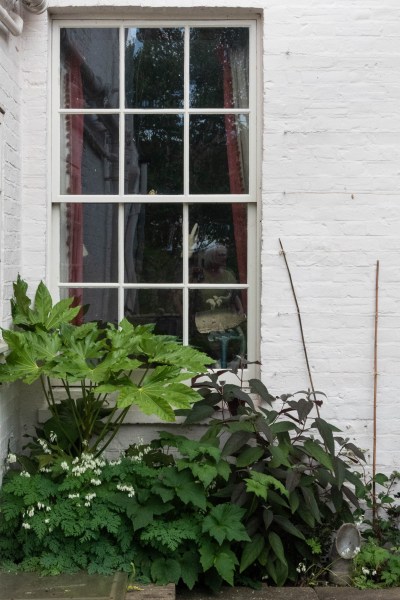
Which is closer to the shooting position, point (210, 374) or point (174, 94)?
point (210, 374)

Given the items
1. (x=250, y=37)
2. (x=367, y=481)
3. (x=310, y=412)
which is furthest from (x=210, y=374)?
(x=250, y=37)

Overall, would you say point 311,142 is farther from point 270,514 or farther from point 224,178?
point 270,514

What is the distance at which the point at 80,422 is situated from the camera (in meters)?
5.09

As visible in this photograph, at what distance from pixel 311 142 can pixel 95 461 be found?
2297 millimetres

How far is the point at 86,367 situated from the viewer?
4684 mm

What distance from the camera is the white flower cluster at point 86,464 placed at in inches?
187

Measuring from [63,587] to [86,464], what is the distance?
0.67 meters

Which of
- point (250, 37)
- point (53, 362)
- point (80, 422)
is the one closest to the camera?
point (53, 362)

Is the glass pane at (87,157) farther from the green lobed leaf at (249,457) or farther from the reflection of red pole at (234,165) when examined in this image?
the green lobed leaf at (249,457)

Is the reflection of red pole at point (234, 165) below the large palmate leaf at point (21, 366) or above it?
above

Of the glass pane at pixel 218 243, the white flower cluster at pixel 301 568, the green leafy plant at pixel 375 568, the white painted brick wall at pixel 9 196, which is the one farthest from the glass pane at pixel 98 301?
the green leafy plant at pixel 375 568

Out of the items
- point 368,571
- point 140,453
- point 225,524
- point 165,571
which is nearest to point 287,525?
point 225,524

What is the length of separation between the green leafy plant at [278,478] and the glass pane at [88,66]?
193cm

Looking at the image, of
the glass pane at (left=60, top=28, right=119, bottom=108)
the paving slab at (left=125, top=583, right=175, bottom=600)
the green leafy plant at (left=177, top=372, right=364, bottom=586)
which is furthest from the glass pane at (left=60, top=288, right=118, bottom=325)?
the paving slab at (left=125, top=583, right=175, bottom=600)
